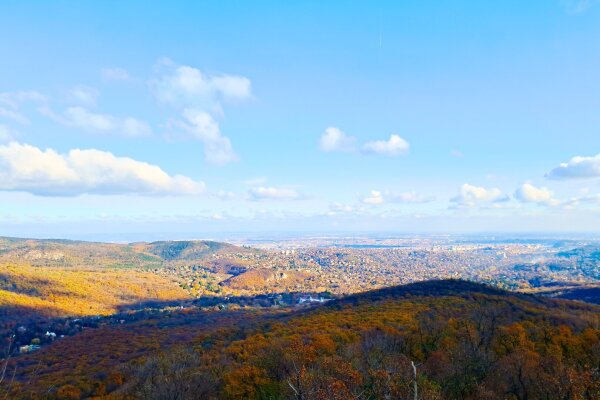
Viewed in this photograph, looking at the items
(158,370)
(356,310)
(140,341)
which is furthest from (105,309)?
(158,370)

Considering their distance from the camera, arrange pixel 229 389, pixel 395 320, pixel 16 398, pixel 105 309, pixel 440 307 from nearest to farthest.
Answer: pixel 229 389 → pixel 16 398 → pixel 395 320 → pixel 440 307 → pixel 105 309

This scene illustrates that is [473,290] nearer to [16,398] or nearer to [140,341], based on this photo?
[140,341]

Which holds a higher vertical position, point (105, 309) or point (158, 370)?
point (158, 370)

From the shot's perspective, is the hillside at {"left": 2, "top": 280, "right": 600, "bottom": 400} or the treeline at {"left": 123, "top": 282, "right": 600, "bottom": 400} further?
the hillside at {"left": 2, "top": 280, "right": 600, "bottom": 400}

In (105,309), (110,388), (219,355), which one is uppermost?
(219,355)

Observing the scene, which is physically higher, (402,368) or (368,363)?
(402,368)

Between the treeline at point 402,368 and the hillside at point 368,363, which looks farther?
the hillside at point 368,363

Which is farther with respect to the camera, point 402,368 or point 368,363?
point 368,363

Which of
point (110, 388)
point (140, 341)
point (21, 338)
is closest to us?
point (110, 388)
